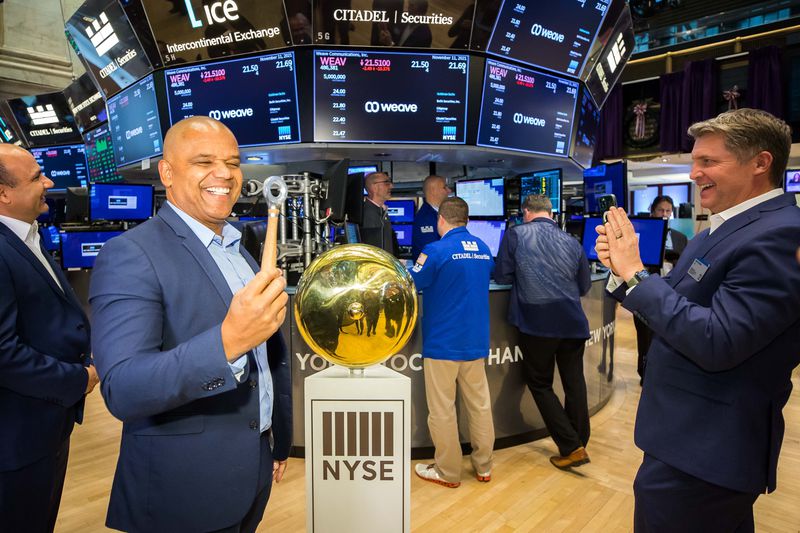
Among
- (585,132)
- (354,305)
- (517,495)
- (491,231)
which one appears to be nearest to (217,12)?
(491,231)

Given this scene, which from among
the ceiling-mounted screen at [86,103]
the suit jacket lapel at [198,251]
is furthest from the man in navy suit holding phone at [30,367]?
the ceiling-mounted screen at [86,103]

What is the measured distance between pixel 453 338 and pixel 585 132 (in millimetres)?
3015

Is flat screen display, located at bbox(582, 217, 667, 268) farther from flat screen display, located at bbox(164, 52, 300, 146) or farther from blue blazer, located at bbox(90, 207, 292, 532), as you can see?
blue blazer, located at bbox(90, 207, 292, 532)

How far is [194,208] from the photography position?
1.24 meters

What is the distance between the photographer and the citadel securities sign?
338 cm

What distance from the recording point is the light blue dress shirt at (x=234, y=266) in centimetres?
125

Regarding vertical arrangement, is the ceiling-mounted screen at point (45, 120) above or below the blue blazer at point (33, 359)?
above

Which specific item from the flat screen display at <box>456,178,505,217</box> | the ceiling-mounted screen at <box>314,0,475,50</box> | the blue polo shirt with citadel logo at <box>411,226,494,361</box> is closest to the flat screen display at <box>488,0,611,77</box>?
the ceiling-mounted screen at <box>314,0,475,50</box>

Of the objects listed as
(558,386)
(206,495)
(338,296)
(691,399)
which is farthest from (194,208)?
(558,386)

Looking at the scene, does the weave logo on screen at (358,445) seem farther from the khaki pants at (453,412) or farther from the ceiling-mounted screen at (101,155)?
the ceiling-mounted screen at (101,155)

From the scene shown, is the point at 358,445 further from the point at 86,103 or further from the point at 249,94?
the point at 86,103

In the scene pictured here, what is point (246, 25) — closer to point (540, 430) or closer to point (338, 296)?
point (338, 296)

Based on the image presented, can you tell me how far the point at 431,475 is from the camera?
299 centimetres

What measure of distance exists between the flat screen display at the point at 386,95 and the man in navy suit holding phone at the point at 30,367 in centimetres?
210
